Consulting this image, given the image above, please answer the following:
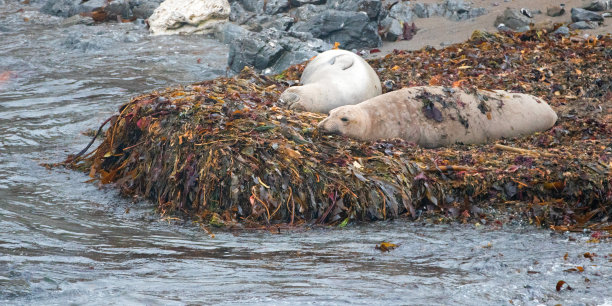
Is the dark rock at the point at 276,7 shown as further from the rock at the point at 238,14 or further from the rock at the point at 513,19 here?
the rock at the point at 513,19

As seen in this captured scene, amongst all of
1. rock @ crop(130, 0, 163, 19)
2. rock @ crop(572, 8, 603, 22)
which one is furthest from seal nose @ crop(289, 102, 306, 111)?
rock @ crop(130, 0, 163, 19)

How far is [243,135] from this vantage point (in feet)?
18.8

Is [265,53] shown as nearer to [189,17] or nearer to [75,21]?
[189,17]

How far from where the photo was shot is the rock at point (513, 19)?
11.8 meters

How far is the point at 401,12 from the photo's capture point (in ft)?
45.0

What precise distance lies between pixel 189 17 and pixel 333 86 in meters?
8.36

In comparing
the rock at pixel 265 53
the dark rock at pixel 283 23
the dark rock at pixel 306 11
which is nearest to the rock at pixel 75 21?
the dark rock at pixel 283 23

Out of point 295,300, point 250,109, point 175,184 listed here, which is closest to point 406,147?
point 250,109

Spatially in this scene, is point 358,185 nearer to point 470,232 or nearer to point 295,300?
point 470,232

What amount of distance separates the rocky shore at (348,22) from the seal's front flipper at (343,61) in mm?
2843

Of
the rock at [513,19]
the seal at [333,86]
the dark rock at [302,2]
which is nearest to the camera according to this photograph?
the seal at [333,86]

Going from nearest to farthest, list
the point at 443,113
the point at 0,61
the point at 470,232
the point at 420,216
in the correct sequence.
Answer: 1. the point at 470,232
2. the point at 420,216
3. the point at 443,113
4. the point at 0,61

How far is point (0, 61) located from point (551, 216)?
10314 mm

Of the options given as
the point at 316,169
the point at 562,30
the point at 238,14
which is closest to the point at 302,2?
the point at 238,14
